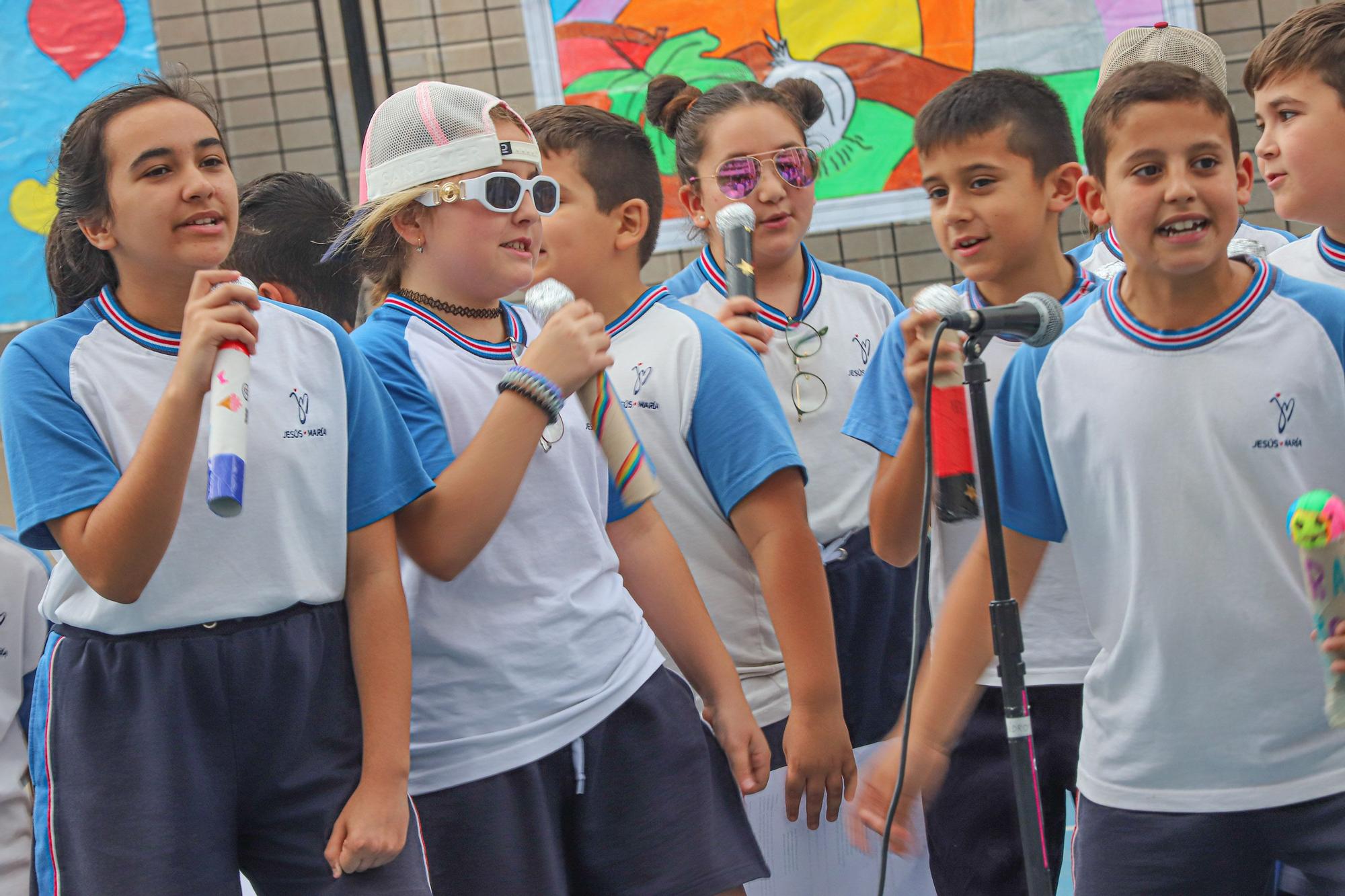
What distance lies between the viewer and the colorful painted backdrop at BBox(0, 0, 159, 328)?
181 inches

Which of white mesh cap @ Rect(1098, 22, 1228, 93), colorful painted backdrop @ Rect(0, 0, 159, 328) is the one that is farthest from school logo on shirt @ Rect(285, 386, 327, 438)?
colorful painted backdrop @ Rect(0, 0, 159, 328)

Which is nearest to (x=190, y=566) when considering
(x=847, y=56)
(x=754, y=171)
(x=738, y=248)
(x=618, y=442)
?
(x=618, y=442)

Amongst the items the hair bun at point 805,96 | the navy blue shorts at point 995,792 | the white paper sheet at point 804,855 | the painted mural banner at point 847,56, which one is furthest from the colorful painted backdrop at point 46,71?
the navy blue shorts at point 995,792

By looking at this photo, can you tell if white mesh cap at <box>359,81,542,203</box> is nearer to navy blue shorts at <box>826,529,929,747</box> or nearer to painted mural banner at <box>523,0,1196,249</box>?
navy blue shorts at <box>826,529,929,747</box>

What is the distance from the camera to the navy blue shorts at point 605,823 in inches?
76.3

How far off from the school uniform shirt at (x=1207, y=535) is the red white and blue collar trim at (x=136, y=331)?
123 centimetres

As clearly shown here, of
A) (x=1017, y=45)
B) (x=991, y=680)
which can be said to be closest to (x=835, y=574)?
(x=991, y=680)

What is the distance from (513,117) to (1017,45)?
2.77 m

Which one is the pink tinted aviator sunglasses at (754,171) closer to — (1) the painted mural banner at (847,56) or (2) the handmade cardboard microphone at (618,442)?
(2) the handmade cardboard microphone at (618,442)

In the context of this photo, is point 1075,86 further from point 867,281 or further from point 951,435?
point 951,435

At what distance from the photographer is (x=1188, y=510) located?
5.80ft

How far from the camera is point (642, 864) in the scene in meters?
1.98

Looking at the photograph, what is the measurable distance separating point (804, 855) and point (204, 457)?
1291 mm

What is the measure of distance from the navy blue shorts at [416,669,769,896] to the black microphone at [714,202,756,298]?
3.29ft
